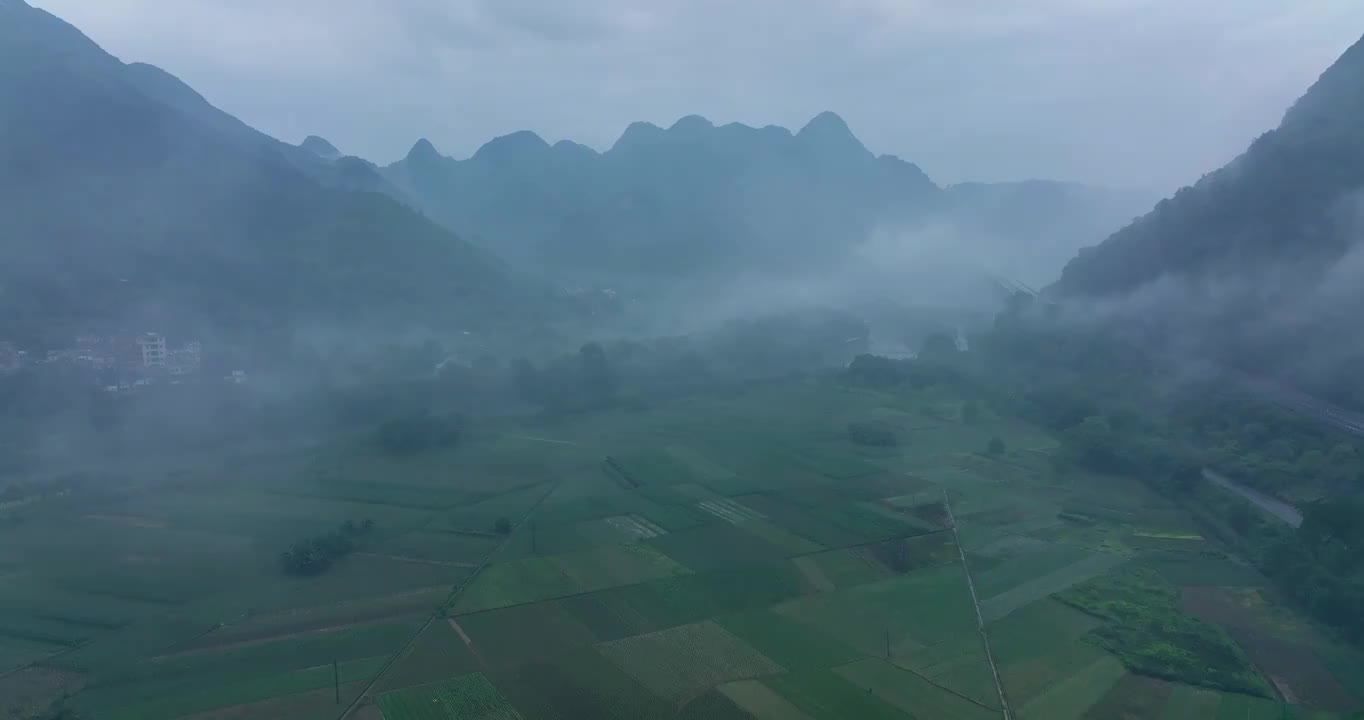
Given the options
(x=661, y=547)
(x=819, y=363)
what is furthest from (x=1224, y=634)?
(x=819, y=363)

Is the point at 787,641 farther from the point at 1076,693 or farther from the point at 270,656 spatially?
the point at 270,656

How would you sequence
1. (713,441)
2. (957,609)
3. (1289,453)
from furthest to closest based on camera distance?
(713,441) < (1289,453) < (957,609)

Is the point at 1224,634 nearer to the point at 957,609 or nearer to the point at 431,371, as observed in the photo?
the point at 957,609

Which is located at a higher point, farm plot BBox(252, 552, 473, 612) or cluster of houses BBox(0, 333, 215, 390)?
cluster of houses BBox(0, 333, 215, 390)

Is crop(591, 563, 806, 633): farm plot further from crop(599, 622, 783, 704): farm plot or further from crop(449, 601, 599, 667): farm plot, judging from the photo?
crop(449, 601, 599, 667): farm plot

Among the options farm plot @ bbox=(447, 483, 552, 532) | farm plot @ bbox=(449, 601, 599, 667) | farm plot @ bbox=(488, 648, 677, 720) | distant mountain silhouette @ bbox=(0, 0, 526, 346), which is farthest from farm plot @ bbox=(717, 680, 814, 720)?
distant mountain silhouette @ bbox=(0, 0, 526, 346)

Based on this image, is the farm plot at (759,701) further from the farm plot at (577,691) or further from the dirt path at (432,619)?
the dirt path at (432,619)
